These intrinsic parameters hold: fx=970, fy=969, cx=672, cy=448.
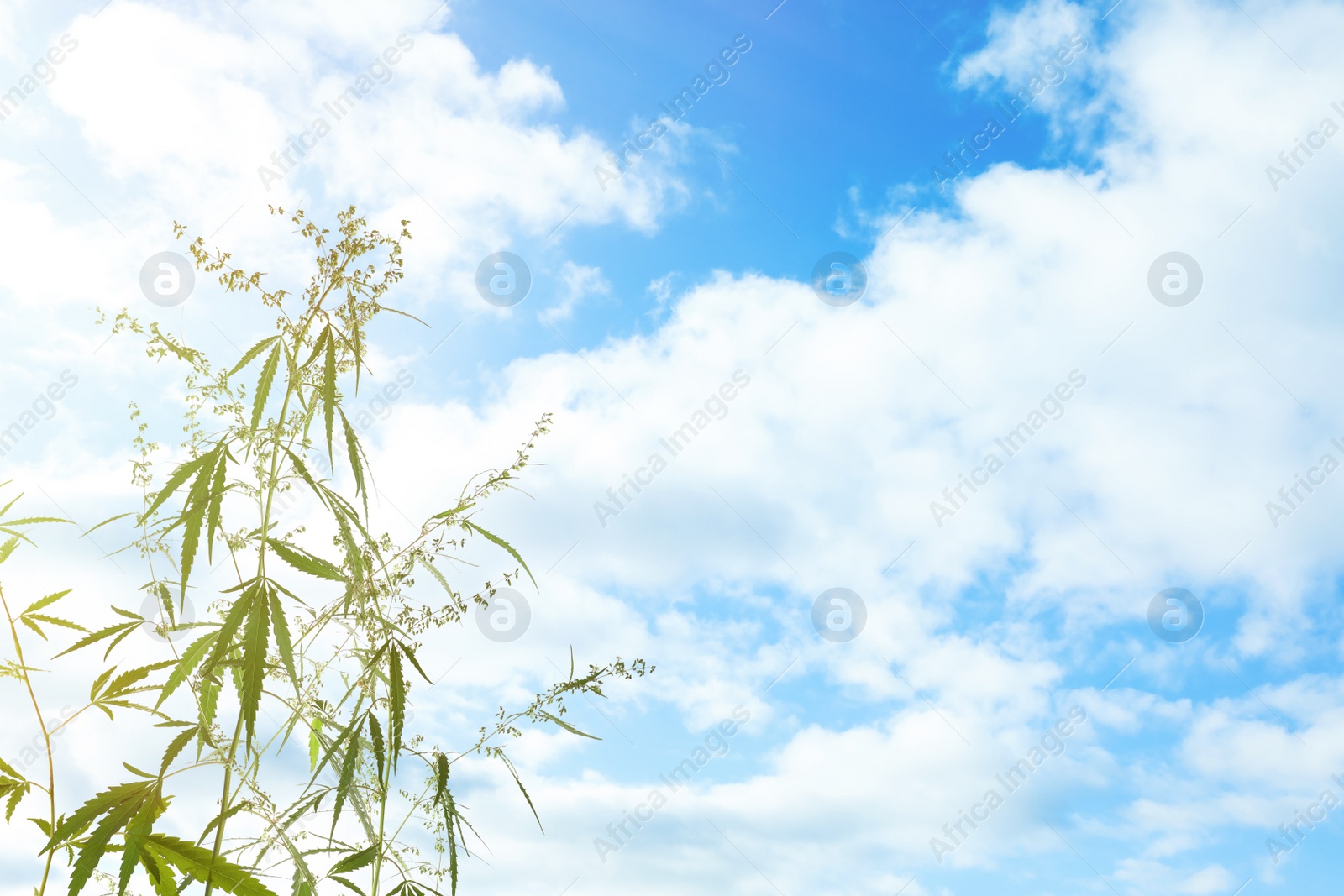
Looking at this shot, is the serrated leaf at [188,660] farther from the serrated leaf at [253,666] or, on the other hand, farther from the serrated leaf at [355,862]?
the serrated leaf at [355,862]

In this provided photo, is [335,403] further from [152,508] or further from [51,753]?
[51,753]

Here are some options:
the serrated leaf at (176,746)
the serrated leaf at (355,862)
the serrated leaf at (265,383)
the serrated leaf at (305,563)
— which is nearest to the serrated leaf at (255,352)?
the serrated leaf at (265,383)

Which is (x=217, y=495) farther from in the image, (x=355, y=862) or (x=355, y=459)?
(x=355, y=862)

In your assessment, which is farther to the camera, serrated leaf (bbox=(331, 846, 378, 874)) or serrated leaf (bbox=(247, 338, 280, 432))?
serrated leaf (bbox=(331, 846, 378, 874))

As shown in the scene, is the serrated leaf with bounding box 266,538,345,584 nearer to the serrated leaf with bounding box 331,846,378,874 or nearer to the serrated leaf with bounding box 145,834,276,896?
the serrated leaf with bounding box 145,834,276,896

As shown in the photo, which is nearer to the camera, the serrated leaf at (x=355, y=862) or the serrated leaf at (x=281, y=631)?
the serrated leaf at (x=281, y=631)

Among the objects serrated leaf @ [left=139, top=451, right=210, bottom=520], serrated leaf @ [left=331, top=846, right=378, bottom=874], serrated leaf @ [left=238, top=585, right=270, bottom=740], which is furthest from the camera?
serrated leaf @ [left=331, top=846, right=378, bottom=874]

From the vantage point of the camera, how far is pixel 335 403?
5.57 ft

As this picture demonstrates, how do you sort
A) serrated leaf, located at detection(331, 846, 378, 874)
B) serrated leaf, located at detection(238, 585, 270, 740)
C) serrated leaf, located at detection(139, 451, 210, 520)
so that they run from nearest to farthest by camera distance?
serrated leaf, located at detection(238, 585, 270, 740)
serrated leaf, located at detection(139, 451, 210, 520)
serrated leaf, located at detection(331, 846, 378, 874)

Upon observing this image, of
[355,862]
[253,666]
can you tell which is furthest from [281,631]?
[355,862]

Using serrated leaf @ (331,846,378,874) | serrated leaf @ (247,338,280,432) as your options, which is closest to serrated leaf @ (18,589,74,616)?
serrated leaf @ (247,338,280,432)

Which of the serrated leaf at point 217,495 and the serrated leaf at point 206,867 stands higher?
the serrated leaf at point 217,495

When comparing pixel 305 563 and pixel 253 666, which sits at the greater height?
pixel 305 563

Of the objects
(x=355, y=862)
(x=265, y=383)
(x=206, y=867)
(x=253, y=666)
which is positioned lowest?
(x=206, y=867)
